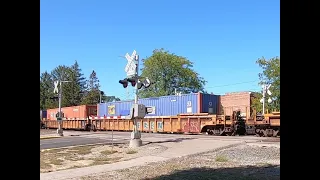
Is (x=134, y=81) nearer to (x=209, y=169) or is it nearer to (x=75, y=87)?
(x=209, y=169)

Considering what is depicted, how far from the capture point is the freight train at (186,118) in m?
28.1

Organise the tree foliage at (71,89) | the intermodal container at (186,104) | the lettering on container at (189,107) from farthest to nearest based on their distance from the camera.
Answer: the tree foliage at (71,89)
the lettering on container at (189,107)
the intermodal container at (186,104)

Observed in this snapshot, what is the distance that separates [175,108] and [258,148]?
21233 mm

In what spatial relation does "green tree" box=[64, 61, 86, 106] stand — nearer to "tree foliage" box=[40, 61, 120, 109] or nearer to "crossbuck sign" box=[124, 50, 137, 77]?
"tree foliage" box=[40, 61, 120, 109]

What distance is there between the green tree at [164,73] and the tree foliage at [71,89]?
102 ft

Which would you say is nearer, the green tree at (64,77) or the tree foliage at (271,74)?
the tree foliage at (271,74)

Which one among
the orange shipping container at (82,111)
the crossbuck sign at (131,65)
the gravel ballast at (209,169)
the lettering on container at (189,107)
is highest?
the crossbuck sign at (131,65)

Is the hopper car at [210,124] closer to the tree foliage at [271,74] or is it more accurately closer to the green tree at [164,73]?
the tree foliage at [271,74]

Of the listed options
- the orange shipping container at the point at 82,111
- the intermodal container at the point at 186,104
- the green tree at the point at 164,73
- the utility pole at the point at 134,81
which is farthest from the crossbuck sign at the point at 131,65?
the green tree at the point at 164,73

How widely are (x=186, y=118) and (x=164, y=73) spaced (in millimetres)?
49092
